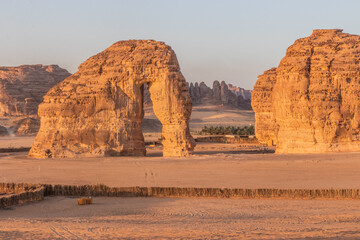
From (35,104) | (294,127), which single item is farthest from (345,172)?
(35,104)

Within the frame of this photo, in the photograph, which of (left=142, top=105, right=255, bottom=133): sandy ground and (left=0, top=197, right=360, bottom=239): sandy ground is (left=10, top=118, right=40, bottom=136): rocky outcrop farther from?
(left=0, top=197, right=360, bottom=239): sandy ground

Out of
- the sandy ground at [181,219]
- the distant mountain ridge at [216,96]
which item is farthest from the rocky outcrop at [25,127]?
the distant mountain ridge at [216,96]

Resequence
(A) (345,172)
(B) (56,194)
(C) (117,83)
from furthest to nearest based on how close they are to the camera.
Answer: (C) (117,83), (A) (345,172), (B) (56,194)

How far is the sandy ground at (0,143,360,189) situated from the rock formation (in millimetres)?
1494

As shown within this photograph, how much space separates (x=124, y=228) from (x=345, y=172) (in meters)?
10.7

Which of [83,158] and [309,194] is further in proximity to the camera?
[83,158]

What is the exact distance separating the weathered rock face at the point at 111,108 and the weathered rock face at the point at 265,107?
13269 millimetres

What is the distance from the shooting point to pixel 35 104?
71250 millimetres

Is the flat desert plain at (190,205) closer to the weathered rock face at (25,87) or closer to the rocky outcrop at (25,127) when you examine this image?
the rocky outcrop at (25,127)

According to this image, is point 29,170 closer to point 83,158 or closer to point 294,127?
point 83,158

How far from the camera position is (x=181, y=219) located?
1263 cm

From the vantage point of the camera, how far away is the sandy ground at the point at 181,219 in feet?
34.4

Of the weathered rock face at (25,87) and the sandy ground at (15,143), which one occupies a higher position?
the weathered rock face at (25,87)

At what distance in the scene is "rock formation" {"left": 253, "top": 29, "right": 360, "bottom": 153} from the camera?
24969mm
